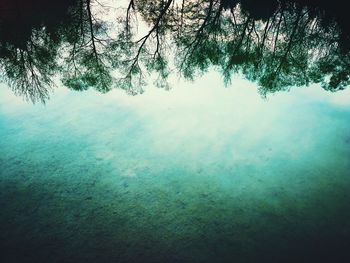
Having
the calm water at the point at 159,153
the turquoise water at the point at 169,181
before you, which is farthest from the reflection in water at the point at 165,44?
the turquoise water at the point at 169,181

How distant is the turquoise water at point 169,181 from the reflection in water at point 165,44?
1488 mm

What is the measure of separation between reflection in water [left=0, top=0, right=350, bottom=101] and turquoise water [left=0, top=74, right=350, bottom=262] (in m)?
1.49

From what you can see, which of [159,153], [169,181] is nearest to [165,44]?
[159,153]

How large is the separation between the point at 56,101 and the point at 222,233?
5.06 m

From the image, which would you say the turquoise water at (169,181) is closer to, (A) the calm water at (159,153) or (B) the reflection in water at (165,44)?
(A) the calm water at (159,153)

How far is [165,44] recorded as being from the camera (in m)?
10.9

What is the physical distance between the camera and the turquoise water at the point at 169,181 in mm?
3361

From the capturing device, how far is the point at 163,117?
19.4ft

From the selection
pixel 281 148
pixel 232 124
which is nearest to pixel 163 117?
pixel 232 124

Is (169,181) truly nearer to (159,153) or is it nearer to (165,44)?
(159,153)

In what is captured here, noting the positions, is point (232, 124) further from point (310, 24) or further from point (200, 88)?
point (310, 24)

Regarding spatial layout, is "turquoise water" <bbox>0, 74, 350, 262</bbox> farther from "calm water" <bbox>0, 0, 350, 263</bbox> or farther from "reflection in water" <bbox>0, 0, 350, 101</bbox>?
"reflection in water" <bbox>0, 0, 350, 101</bbox>

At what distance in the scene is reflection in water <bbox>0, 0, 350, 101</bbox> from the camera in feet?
27.2

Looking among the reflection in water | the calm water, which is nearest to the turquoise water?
the calm water
